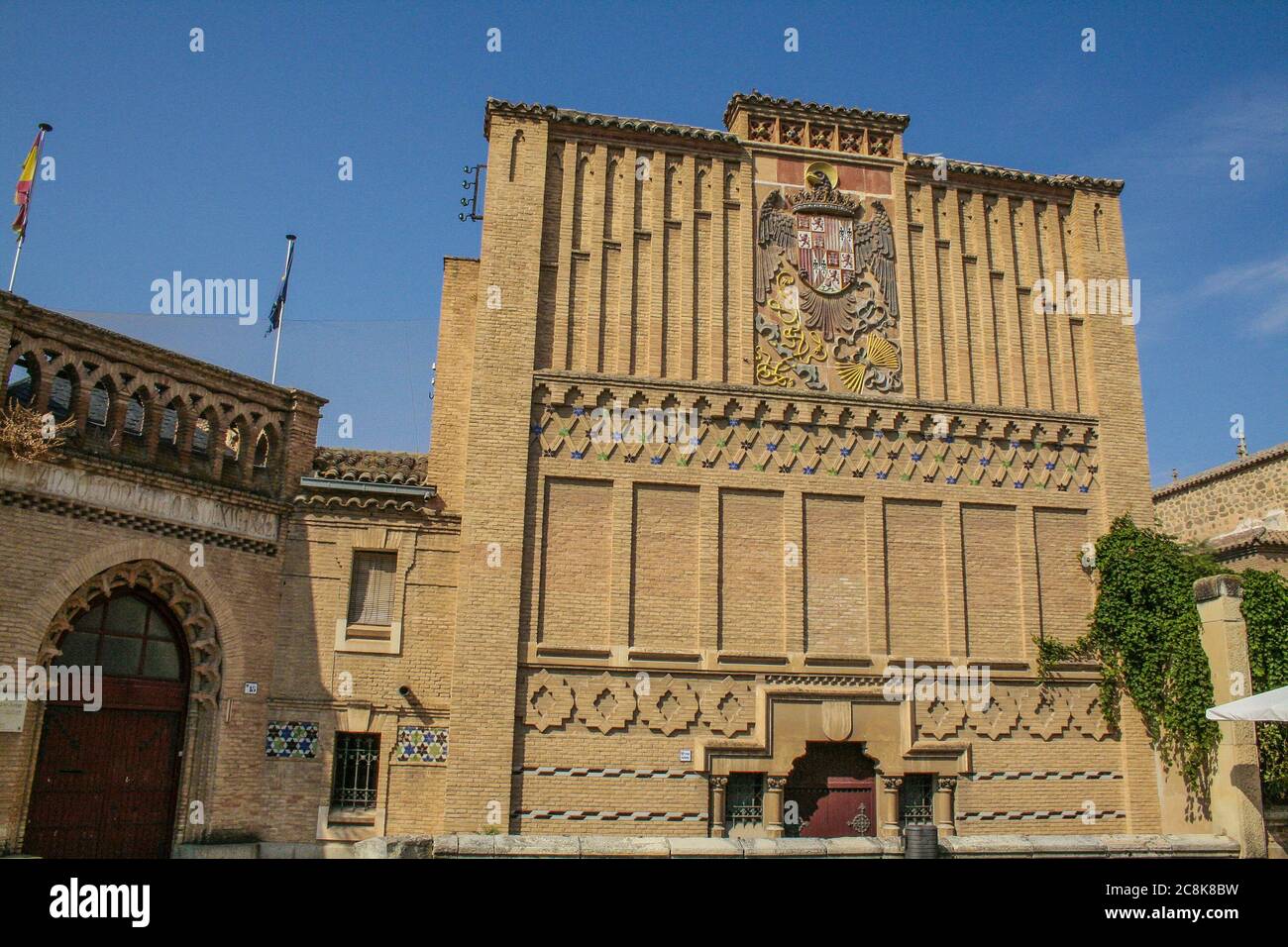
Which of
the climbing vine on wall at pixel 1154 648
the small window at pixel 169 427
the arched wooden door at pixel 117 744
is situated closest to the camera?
the arched wooden door at pixel 117 744

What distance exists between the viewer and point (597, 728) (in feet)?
53.6

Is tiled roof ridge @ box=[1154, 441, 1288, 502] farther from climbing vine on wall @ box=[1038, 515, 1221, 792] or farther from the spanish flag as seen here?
the spanish flag

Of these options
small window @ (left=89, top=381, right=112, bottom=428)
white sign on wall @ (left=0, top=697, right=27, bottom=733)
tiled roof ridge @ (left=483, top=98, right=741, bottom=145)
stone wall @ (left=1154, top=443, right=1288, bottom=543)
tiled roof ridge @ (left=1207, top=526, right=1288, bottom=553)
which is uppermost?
tiled roof ridge @ (left=483, top=98, right=741, bottom=145)

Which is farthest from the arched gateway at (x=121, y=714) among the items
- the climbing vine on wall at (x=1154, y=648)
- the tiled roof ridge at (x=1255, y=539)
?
the tiled roof ridge at (x=1255, y=539)

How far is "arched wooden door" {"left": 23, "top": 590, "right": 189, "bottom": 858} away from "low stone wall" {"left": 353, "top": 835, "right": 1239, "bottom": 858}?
3.43 metres

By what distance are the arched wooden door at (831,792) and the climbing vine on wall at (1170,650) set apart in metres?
3.80

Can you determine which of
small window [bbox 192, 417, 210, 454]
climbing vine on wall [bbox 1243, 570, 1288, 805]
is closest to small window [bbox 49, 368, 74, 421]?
small window [bbox 192, 417, 210, 454]

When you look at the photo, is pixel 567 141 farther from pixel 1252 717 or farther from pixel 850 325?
pixel 1252 717

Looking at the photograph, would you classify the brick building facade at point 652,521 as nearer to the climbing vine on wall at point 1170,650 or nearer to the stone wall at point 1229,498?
the climbing vine on wall at point 1170,650

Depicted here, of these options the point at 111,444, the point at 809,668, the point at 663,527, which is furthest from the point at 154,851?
the point at 809,668

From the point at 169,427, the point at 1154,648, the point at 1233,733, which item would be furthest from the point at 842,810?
the point at 169,427

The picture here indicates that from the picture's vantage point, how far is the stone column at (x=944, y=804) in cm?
1692

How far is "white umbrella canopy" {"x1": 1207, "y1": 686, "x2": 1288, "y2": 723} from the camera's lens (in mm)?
13867

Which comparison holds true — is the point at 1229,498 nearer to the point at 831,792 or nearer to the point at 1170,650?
the point at 1170,650
